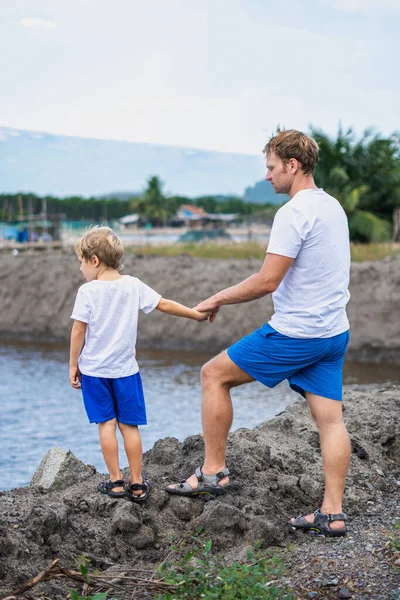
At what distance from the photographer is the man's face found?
155 inches

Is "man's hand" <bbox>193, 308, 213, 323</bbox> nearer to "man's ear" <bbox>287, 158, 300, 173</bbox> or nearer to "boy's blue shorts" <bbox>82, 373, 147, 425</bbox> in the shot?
"boy's blue shorts" <bbox>82, 373, 147, 425</bbox>

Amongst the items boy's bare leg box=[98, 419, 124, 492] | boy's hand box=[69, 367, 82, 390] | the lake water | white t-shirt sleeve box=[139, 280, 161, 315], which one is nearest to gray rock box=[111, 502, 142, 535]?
boy's bare leg box=[98, 419, 124, 492]

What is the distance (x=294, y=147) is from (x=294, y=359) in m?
1.00

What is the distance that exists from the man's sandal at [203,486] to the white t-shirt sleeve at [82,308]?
0.97 metres

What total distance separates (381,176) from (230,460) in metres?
27.5

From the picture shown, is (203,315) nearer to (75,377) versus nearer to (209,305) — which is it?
(209,305)

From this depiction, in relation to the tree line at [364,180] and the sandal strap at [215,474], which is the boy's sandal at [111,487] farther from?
the tree line at [364,180]

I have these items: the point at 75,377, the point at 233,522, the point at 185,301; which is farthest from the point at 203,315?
the point at 185,301

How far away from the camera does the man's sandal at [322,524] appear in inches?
159

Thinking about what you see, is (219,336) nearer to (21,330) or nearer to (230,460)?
(21,330)

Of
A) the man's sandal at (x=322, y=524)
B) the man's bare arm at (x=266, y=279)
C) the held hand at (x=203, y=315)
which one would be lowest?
the man's sandal at (x=322, y=524)

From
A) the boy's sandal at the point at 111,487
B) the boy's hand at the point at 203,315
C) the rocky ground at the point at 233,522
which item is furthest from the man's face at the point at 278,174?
the boy's sandal at the point at 111,487

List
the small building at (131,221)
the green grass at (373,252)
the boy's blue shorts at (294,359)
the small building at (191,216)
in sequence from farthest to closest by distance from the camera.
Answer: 1. the small building at (191,216)
2. the small building at (131,221)
3. the green grass at (373,252)
4. the boy's blue shorts at (294,359)

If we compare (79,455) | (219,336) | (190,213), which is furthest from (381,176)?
(190,213)
